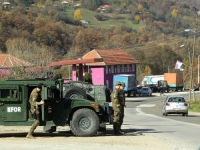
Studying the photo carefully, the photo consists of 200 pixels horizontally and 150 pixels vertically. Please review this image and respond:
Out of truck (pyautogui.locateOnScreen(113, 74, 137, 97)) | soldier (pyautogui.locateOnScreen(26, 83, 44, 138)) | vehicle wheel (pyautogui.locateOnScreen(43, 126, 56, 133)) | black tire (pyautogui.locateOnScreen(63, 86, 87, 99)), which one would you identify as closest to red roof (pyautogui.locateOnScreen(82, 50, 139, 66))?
truck (pyautogui.locateOnScreen(113, 74, 137, 97))

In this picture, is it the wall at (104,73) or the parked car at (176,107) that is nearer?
the parked car at (176,107)

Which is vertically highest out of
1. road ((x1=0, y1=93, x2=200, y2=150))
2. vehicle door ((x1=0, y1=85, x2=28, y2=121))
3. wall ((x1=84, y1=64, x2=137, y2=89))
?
wall ((x1=84, y1=64, x2=137, y2=89))

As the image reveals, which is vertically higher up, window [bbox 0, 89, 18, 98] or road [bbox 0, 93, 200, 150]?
window [bbox 0, 89, 18, 98]

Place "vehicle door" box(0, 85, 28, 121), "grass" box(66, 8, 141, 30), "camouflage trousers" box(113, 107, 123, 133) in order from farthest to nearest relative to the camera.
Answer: "grass" box(66, 8, 141, 30) → "camouflage trousers" box(113, 107, 123, 133) → "vehicle door" box(0, 85, 28, 121)

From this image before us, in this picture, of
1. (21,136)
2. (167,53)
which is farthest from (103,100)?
(167,53)

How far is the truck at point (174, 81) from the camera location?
94500 millimetres

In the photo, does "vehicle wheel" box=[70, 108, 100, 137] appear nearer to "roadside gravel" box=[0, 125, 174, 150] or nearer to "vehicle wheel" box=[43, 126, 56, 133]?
"roadside gravel" box=[0, 125, 174, 150]

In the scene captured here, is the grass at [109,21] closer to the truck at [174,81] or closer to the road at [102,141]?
the truck at [174,81]

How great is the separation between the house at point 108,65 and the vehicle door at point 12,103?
73411mm

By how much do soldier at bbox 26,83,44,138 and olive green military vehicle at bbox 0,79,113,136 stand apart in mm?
196

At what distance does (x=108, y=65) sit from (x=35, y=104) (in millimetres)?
78025

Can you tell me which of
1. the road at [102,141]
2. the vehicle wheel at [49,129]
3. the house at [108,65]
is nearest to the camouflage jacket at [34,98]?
the road at [102,141]

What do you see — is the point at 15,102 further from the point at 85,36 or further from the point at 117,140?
the point at 85,36

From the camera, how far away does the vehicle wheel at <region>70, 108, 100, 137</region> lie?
18047 mm
